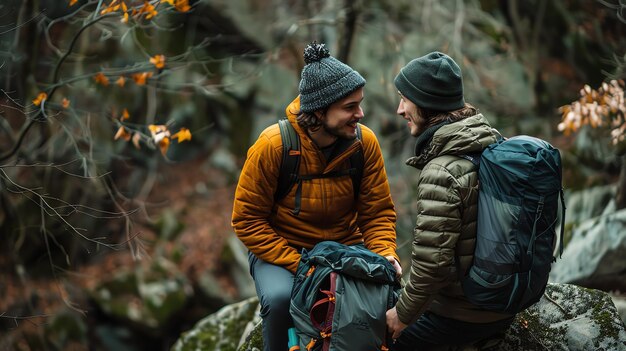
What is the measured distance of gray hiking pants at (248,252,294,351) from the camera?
3.78 meters

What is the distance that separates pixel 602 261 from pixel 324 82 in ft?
12.3

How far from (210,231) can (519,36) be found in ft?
21.3

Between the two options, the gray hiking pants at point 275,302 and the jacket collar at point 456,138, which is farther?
the gray hiking pants at point 275,302

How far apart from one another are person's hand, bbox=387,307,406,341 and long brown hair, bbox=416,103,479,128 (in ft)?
3.25

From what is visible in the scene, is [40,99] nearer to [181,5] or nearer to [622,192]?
[181,5]

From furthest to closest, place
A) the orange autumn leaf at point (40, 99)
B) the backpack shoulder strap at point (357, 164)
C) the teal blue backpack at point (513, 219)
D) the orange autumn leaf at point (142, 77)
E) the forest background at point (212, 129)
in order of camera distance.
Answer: the forest background at point (212, 129)
the orange autumn leaf at point (142, 77)
the orange autumn leaf at point (40, 99)
the backpack shoulder strap at point (357, 164)
the teal blue backpack at point (513, 219)

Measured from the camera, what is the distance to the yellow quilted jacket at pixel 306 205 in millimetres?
3836

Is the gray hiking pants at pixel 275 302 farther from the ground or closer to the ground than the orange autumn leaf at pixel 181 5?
closer to the ground

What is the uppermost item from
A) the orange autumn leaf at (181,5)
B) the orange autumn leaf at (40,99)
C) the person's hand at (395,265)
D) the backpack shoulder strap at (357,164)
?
the orange autumn leaf at (181,5)

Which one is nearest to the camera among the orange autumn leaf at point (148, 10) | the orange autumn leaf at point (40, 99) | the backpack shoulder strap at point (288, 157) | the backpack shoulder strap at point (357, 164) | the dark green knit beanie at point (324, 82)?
the dark green knit beanie at point (324, 82)

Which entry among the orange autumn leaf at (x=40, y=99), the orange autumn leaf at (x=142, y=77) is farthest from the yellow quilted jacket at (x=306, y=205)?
the orange autumn leaf at (x=142, y=77)

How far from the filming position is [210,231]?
1257cm

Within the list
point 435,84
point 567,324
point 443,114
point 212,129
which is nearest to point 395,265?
point 443,114

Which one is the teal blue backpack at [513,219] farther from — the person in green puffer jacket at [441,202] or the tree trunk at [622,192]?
the tree trunk at [622,192]
